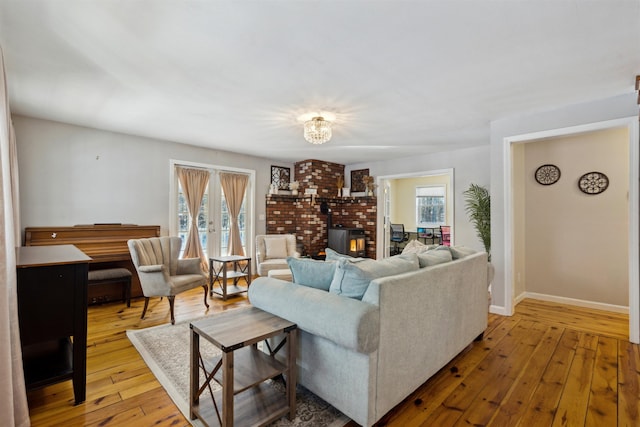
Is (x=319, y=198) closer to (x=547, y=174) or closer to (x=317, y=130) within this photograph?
(x=317, y=130)

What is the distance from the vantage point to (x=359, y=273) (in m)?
1.80

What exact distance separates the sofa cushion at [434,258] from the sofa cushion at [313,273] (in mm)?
698

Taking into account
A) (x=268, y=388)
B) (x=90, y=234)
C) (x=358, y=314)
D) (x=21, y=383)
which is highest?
(x=90, y=234)

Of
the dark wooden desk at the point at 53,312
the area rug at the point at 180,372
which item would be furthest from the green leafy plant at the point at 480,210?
the dark wooden desk at the point at 53,312

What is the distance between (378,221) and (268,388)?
15.8 feet

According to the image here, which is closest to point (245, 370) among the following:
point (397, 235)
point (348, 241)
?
point (348, 241)

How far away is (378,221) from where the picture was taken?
6457mm

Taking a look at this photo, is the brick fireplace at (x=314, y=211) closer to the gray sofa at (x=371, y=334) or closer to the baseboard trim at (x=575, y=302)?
the baseboard trim at (x=575, y=302)

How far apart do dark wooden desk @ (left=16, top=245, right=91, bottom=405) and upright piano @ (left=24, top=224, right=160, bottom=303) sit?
204cm

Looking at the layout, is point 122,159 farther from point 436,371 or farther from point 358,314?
point 436,371

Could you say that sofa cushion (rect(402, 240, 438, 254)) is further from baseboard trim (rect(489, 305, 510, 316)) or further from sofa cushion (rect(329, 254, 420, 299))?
baseboard trim (rect(489, 305, 510, 316))

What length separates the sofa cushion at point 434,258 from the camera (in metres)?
2.31

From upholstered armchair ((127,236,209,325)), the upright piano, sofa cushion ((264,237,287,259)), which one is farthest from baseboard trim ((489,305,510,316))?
the upright piano

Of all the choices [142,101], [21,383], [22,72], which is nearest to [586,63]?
[142,101]
